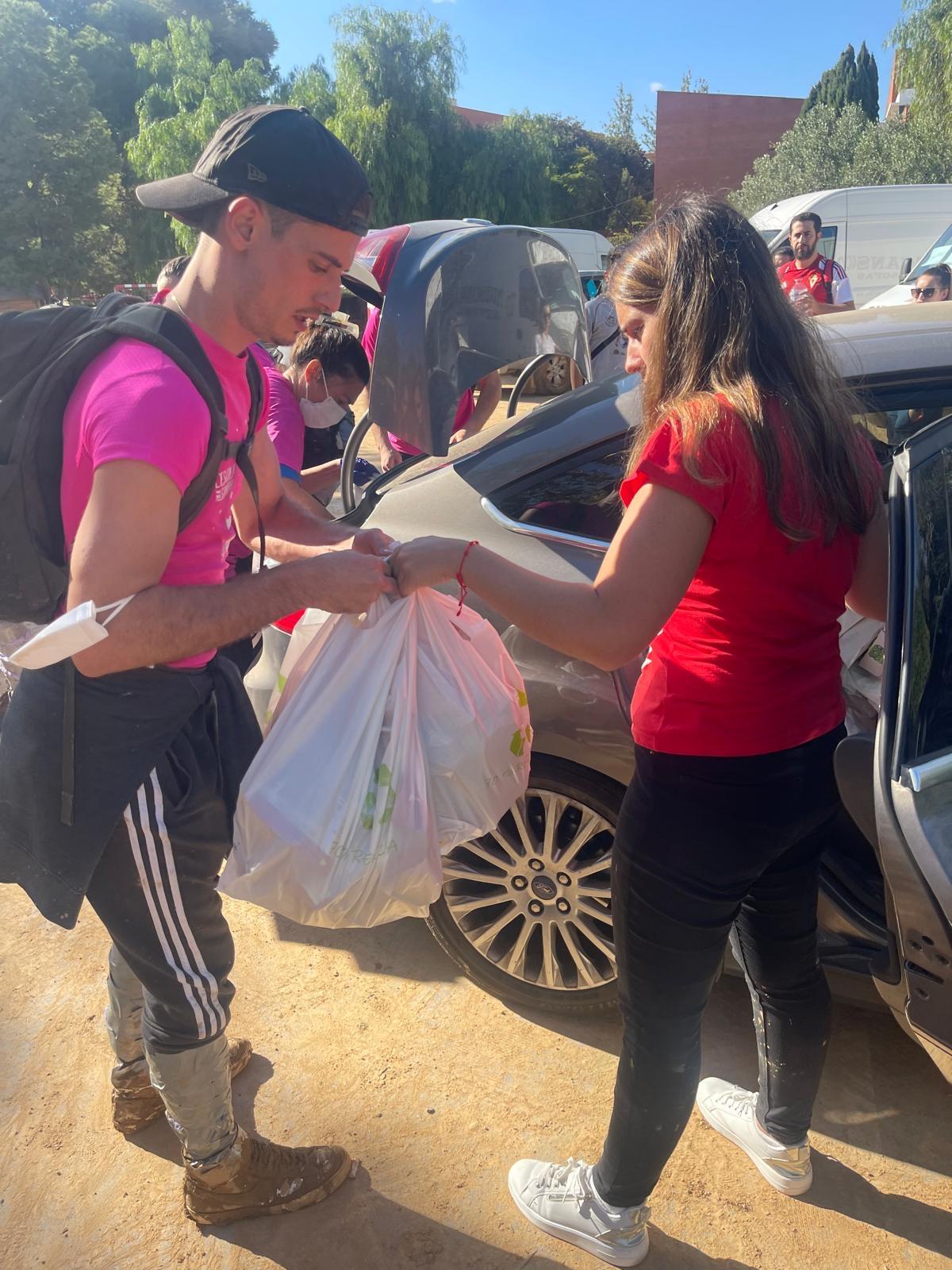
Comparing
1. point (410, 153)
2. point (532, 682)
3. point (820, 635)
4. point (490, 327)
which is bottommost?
point (532, 682)

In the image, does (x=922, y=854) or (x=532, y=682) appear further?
(x=532, y=682)

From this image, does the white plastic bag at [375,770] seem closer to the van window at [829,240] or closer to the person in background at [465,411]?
the person in background at [465,411]

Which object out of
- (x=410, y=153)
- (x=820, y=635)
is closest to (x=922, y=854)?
(x=820, y=635)

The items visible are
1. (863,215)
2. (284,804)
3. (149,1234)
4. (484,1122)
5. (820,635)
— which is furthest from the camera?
(863,215)

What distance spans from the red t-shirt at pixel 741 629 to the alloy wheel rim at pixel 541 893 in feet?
2.72

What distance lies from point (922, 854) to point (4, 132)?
3398cm

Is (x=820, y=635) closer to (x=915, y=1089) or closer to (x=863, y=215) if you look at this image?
(x=915, y=1089)

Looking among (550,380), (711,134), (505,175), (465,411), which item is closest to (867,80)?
(711,134)

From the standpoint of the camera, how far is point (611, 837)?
7.66 ft

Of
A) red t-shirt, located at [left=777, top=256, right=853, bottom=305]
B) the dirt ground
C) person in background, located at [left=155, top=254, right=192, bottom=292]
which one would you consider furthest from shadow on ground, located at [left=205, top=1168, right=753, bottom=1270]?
red t-shirt, located at [left=777, top=256, right=853, bottom=305]

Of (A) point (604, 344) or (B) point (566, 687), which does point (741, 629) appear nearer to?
(B) point (566, 687)

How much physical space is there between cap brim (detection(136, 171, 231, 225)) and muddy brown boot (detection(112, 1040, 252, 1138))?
1.84 m

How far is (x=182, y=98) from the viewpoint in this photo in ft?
111

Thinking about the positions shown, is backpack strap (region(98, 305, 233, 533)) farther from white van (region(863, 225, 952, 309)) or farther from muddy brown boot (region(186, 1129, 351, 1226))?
white van (region(863, 225, 952, 309))
